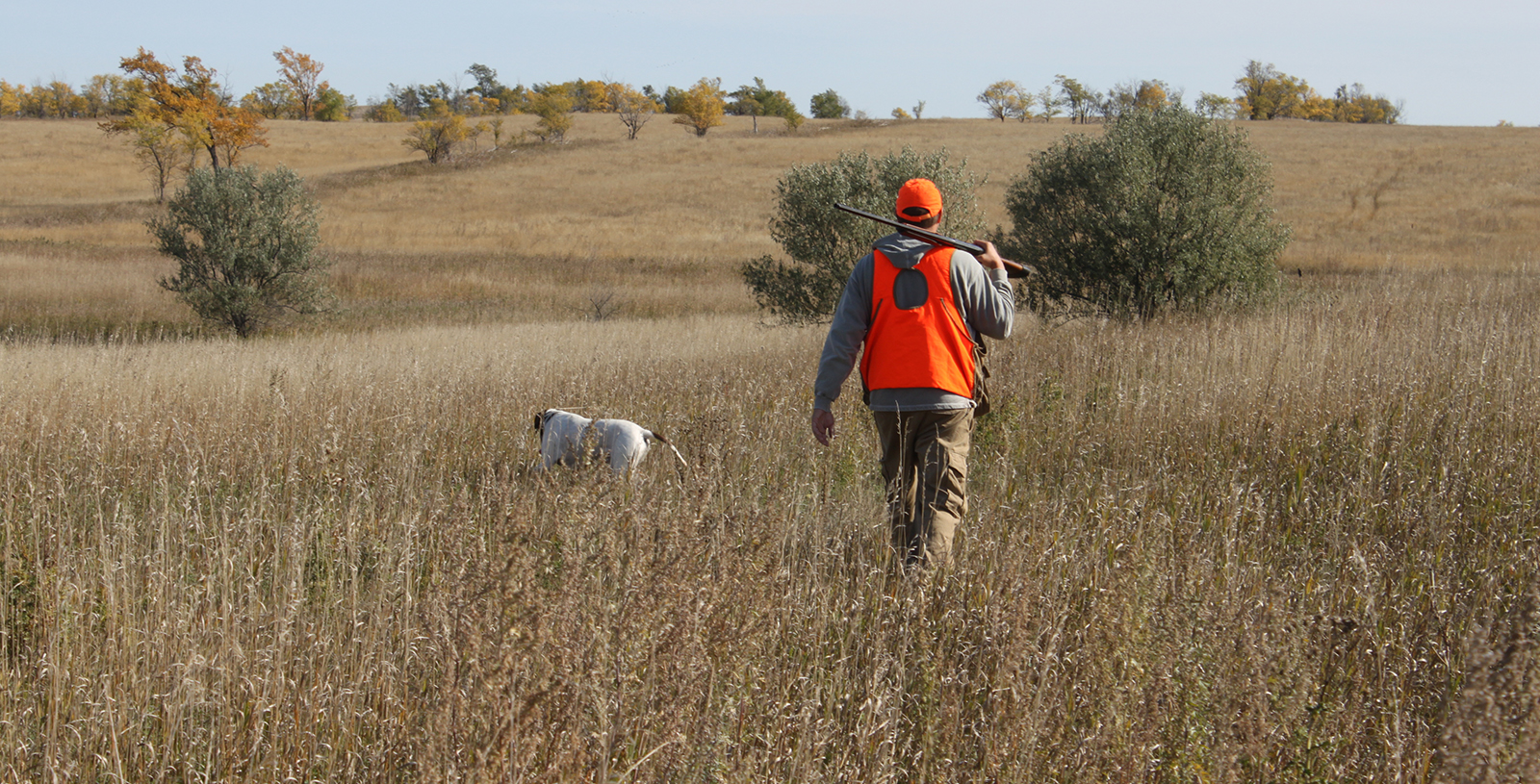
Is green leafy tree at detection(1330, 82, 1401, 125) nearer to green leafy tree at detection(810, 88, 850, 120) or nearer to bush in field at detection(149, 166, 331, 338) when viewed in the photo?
green leafy tree at detection(810, 88, 850, 120)

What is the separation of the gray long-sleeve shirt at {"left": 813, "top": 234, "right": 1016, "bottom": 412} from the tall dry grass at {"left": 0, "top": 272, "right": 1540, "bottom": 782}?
629mm

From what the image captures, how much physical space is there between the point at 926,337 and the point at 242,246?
713 inches

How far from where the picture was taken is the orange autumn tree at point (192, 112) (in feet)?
148

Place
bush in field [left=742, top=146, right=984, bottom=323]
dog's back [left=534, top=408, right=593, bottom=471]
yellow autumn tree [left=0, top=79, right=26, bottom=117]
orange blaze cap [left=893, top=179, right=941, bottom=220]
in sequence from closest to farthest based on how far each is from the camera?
orange blaze cap [left=893, top=179, right=941, bottom=220], dog's back [left=534, top=408, right=593, bottom=471], bush in field [left=742, top=146, right=984, bottom=323], yellow autumn tree [left=0, top=79, right=26, bottom=117]

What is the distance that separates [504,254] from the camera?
3256 cm

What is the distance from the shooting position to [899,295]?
414cm

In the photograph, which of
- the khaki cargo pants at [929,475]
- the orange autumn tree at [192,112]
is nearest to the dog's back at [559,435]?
the khaki cargo pants at [929,475]

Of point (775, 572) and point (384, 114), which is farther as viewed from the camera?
point (384, 114)

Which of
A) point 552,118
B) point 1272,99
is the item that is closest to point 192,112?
point 552,118

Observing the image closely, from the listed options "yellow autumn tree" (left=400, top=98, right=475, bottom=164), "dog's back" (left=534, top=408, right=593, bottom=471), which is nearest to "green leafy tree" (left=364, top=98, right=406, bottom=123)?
"yellow autumn tree" (left=400, top=98, right=475, bottom=164)

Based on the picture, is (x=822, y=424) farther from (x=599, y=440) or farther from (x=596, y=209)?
(x=596, y=209)

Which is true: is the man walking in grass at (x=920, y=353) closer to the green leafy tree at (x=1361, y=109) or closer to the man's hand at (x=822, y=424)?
the man's hand at (x=822, y=424)

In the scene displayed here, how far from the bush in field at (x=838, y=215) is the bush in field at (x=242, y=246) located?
1065 cm

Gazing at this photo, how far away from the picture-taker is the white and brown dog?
16.0 ft
